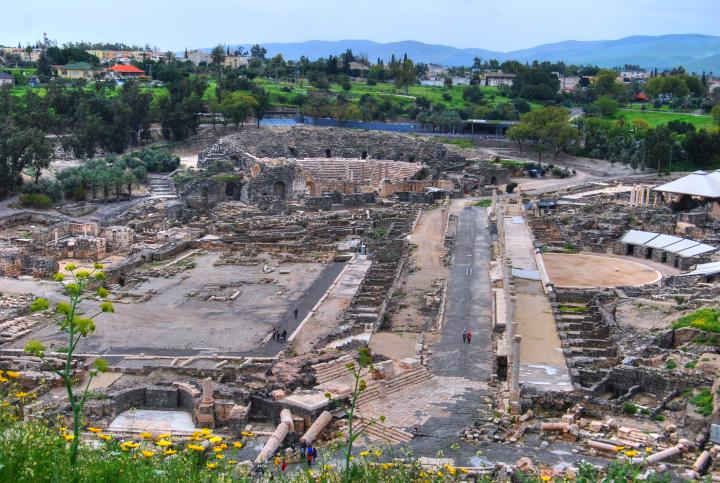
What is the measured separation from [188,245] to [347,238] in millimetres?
9082

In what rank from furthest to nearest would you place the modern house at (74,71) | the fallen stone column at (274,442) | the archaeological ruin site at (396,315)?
1. the modern house at (74,71)
2. the archaeological ruin site at (396,315)
3. the fallen stone column at (274,442)

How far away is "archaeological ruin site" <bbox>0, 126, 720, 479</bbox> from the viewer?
22.2 m

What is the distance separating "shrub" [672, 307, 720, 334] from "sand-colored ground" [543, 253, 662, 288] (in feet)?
26.3

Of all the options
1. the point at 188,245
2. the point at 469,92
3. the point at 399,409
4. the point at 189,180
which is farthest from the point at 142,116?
the point at 399,409

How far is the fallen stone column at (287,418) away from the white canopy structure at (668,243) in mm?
26038

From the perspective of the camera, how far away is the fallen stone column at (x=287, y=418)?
22.4 m

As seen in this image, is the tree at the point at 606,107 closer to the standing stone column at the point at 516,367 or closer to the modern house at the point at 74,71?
the modern house at the point at 74,71

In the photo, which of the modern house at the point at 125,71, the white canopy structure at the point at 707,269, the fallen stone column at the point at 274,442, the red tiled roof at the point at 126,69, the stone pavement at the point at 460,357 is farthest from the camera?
the red tiled roof at the point at 126,69

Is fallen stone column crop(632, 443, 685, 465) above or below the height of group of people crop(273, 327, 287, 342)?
above

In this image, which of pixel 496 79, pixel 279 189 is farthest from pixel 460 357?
pixel 496 79

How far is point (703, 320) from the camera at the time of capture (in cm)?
2914

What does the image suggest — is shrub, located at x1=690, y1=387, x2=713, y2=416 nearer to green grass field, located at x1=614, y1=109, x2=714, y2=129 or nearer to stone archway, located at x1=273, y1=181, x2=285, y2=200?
stone archway, located at x1=273, y1=181, x2=285, y2=200

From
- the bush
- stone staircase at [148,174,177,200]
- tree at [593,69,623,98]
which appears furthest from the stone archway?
tree at [593,69,623,98]

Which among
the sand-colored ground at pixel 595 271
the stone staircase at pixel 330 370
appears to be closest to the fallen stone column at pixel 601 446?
the stone staircase at pixel 330 370
